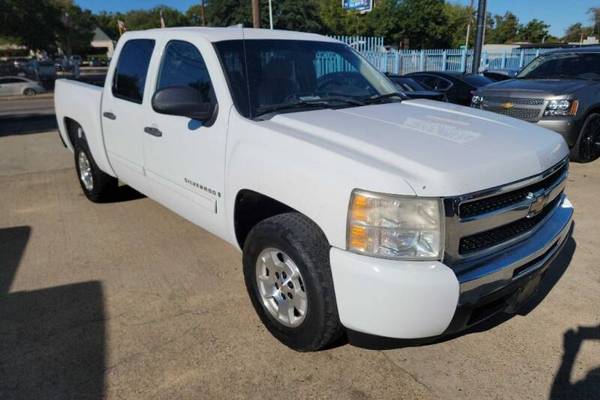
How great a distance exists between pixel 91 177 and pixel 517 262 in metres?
4.75

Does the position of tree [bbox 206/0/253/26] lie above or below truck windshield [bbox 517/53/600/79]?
above

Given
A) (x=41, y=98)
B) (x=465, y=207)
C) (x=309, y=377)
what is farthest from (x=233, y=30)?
(x=41, y=98)

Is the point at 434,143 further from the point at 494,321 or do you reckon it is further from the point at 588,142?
the point at 588,142

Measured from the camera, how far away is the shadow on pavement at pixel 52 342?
2.54 m

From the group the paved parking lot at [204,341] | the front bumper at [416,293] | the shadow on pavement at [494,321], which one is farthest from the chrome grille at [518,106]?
the front bumper at [416,293]

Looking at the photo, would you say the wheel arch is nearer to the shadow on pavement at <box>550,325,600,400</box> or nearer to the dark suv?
the shadow on pavement at <box>550,325,600,400</box>

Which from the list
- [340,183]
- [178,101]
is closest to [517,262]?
[340,183]

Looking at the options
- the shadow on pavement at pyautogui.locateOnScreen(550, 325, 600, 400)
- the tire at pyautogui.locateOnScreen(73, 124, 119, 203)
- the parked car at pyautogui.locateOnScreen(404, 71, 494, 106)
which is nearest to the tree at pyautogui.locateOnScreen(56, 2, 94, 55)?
the parked car at pyautogui.locateOnScreen(404, 71, 494, 106)

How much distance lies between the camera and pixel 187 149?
11.1 feet

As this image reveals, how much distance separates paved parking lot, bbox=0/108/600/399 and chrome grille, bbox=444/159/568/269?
0.77 metres

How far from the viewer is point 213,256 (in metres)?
4.14

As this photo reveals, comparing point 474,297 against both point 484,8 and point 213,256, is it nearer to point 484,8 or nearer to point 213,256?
point 213,256

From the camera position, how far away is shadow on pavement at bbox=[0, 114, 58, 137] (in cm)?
1285

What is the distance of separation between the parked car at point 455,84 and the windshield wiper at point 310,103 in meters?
8.71
